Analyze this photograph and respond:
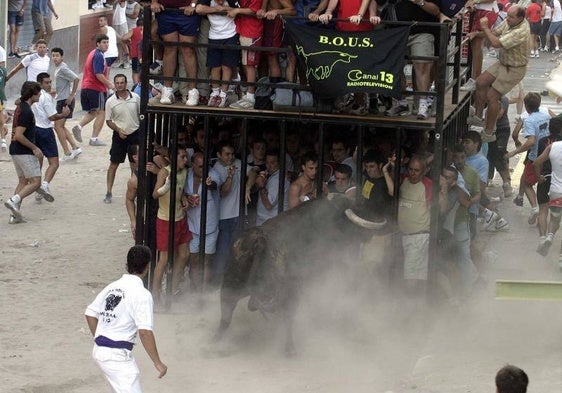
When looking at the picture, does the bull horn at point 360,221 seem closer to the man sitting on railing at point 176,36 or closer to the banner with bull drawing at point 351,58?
the banner with bull drawing at point 351,58

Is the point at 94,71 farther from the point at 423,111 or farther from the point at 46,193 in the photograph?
the point at 423,111

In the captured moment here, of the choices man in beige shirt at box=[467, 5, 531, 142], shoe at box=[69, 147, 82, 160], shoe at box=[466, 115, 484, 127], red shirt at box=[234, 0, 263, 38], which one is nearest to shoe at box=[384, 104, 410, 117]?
red shirt at box=[234, 0, 263, 38]

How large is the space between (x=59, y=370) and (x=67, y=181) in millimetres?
7849

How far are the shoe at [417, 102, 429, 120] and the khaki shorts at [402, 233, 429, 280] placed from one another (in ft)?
3.70

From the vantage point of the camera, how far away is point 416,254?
11883 millimetres

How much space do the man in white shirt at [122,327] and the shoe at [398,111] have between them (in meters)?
4.20

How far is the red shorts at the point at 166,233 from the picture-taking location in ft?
40.5

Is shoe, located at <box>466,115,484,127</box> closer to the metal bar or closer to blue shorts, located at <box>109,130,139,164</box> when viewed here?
blue shorts, located at <box>109,130,139,164</box>

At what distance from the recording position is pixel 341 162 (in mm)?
12414

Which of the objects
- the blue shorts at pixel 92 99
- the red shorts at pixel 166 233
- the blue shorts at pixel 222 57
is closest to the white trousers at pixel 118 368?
the red shorts at pixel 166 233

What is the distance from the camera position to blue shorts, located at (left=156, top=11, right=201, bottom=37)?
12195 mm

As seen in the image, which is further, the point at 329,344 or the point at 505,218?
the point at 505,218

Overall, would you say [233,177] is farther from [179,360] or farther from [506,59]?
[506,59]

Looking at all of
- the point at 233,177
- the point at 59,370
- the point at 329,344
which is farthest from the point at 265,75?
the point at 59,370
